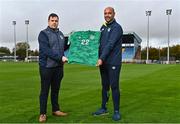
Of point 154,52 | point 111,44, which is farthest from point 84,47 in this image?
point 154,52

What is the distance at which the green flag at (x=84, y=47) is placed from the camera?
779 centimetres

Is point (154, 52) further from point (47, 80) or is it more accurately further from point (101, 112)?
point (47, 80)

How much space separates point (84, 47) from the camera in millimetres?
7879

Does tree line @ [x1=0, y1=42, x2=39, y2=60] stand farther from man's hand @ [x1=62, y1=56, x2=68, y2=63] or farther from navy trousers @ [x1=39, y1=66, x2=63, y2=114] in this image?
man's hand @ [x1=62, y1=56, x2=68, y2=63]

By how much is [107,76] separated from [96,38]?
2.86 feet

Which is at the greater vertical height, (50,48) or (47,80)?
(50,48)

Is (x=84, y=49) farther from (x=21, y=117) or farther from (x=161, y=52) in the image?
(x=161, y=52)

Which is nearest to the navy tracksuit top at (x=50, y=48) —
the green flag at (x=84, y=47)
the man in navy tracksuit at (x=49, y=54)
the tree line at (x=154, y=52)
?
the man in navy tracksuit at (x=49, y=54)

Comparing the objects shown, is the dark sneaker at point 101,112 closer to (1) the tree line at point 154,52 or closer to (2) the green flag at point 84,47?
(2) the green flag at point 84,47

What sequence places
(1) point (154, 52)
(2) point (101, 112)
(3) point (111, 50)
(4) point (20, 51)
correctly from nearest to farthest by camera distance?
(3) point (111, 50)
(2) point (101, 112)
(1) point (154, 52)
(4) point (20, 51)

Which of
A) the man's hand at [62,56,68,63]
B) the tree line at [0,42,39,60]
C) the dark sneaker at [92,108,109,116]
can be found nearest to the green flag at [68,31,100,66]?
the man's hand at [62,56,68,63]

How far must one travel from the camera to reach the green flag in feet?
25.5

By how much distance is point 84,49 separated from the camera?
25.8 ft

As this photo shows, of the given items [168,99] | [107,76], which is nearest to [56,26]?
[107,76]
